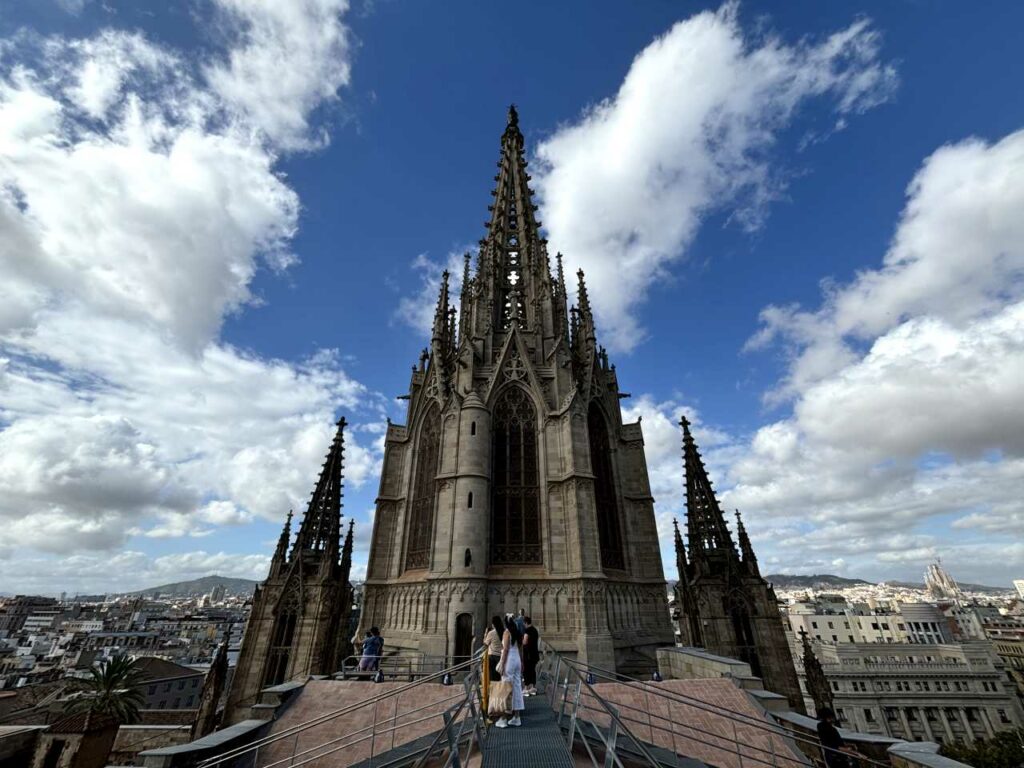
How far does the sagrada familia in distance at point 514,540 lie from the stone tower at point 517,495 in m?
0.07

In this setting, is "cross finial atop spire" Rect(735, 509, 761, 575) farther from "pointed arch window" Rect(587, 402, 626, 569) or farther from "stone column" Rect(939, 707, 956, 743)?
"stone column" Rect(939, 707, 956, 743)

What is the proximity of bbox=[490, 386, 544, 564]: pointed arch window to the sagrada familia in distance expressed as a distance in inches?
2.4

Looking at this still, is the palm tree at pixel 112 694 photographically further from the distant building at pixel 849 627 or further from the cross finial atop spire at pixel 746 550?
the distant building at pixel 849 627

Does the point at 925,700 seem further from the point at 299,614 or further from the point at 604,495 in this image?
the point at 299,614

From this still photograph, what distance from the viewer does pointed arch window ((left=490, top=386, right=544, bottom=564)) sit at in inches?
781

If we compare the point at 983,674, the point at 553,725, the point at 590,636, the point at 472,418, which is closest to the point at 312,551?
the point at 472,418

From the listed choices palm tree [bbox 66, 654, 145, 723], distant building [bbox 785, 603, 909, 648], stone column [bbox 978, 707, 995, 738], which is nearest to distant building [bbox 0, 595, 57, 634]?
palm tree [bbox 66, 654, 145, 723]

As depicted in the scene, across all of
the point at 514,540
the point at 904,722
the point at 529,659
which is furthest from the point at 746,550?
the point at 904,722

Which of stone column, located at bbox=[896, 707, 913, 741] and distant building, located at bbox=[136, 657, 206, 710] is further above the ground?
distant building, located at bbox=[136, 657, 206, 710]

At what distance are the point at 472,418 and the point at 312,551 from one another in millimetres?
9897

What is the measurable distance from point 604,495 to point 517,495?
14.5 ft

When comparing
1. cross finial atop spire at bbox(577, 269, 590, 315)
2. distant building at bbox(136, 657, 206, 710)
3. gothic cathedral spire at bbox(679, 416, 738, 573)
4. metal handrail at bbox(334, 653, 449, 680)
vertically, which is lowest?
distant building at bbox(136, 657, 206, 710)

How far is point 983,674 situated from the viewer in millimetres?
49875

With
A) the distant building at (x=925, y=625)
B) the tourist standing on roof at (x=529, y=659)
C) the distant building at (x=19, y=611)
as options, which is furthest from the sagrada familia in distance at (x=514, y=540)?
the distant building at (x=19, y=611)
